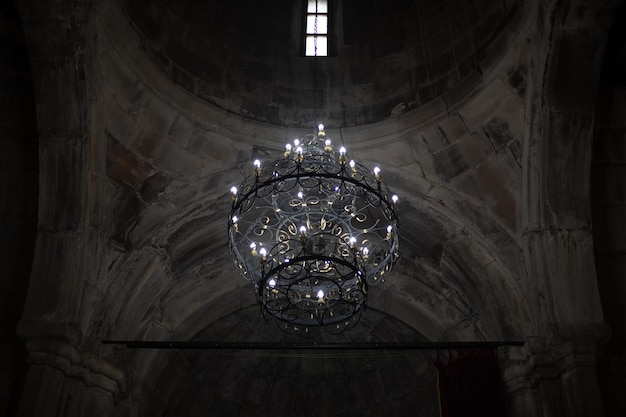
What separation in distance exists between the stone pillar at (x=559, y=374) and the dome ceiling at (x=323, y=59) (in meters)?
3.19

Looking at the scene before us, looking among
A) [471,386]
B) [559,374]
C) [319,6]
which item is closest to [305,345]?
[471,386]

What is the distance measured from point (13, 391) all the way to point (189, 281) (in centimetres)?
317

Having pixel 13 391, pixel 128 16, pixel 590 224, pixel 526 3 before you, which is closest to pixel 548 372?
pixel 590 224

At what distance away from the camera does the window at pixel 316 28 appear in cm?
1004

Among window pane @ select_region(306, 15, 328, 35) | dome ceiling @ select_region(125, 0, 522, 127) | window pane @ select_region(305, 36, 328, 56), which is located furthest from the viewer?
window pane @ select_region(306, 15, 328, 35)

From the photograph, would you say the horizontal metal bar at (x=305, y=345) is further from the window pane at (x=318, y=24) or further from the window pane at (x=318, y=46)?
the window pane at (x=318, y=24)

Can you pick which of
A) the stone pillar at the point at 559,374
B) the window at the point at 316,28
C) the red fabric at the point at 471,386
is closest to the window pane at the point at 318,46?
the window at the point at 316,28

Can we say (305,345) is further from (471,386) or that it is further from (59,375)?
(59,375)

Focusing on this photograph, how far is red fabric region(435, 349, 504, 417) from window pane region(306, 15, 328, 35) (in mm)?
5139

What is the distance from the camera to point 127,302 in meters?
7.85

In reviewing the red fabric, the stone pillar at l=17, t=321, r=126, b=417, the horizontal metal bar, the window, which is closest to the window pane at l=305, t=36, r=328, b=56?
the window

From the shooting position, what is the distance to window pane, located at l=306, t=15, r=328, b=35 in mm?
10195

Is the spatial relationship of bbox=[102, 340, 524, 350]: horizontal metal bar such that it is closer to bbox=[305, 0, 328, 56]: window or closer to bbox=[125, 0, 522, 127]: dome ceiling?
bbox=[125, 0, 522, 127]: dome ceiling

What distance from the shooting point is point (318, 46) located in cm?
1006
